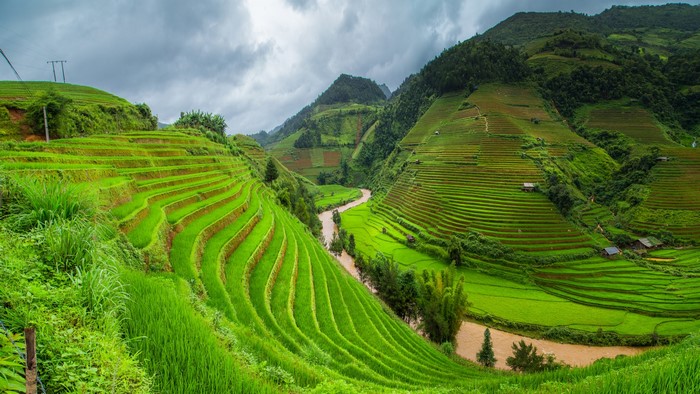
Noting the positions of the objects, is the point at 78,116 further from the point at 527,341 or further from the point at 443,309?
the point at 527,341

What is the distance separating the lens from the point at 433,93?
97.2m

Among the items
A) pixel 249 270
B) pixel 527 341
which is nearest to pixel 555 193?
pixel 527 341

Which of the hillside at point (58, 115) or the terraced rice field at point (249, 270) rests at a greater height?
the hillside at point (58, 115)

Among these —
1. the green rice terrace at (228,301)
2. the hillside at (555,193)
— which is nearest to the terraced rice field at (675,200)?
the hillside at (555,193)

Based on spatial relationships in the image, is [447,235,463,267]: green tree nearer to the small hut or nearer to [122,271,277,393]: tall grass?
the small hut

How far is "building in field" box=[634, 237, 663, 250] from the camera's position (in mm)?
34719

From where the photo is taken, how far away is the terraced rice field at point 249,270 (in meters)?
8.51

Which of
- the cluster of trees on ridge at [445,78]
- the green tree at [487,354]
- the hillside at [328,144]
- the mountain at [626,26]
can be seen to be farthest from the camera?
the mountain at [626,26]

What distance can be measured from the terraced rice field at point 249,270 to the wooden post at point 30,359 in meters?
2.16

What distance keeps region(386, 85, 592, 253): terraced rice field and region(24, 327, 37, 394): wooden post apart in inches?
1531

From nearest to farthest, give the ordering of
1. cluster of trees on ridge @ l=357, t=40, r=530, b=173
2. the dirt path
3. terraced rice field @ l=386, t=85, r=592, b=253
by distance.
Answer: terraced rice field @ l=386, t=85, r=592, b=253 < the dirt path < cluster of trees on ridge @ l=357, t=40, r=530, b=173

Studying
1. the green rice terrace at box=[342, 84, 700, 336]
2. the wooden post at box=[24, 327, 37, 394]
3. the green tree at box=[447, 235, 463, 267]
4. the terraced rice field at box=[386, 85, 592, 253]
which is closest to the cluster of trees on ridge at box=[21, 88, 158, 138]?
the wooden post at box=[24, 327, 37, 394]

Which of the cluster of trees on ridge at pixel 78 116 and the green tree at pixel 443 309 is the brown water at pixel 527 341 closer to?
the green tree at pixel 443 309

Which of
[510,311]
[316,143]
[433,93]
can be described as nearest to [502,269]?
[510,311]
